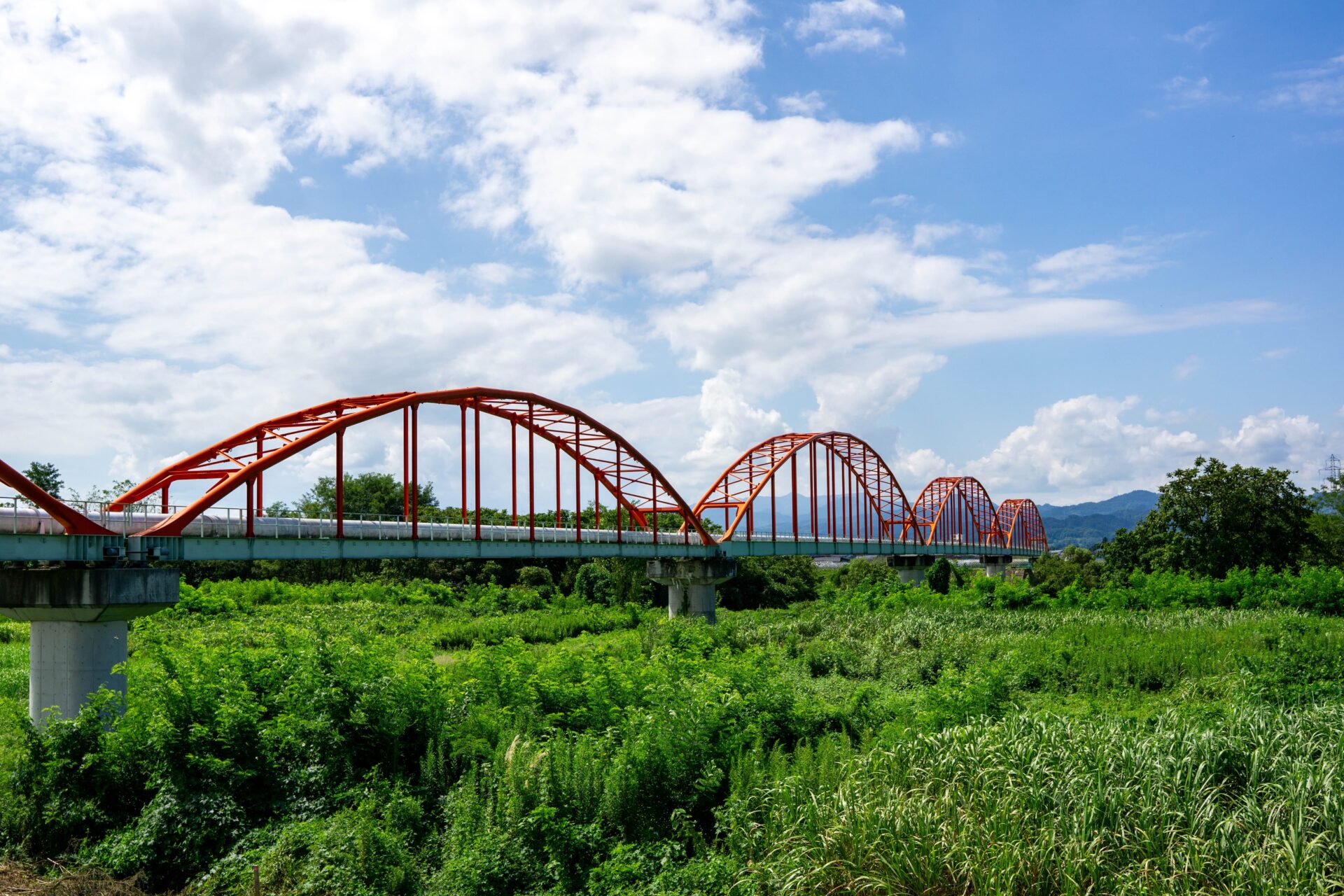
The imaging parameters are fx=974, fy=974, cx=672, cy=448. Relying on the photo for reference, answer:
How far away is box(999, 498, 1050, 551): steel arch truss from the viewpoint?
13538cm

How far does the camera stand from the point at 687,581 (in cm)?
5331

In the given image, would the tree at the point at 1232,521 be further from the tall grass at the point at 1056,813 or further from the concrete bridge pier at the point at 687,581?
the tall grass at the point at 1056,813

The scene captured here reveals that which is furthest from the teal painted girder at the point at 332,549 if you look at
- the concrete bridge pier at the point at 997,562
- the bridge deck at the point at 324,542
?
the concrete bridge pier at the point at 997,562

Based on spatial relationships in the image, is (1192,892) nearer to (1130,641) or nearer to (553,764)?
(553,764)

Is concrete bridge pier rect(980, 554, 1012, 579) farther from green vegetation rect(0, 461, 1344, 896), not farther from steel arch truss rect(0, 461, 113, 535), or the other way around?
steel arch truss rect(0, 461, 113, 535)

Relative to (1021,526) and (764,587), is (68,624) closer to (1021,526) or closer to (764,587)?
(764,587)

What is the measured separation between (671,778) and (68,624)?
1587 cm

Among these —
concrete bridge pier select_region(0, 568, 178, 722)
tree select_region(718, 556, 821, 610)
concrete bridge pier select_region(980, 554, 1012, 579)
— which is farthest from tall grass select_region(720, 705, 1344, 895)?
concrete bridge pier select_region(980, 554, 1012, 579)

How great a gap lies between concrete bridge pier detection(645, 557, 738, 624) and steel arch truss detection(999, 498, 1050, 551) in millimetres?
86376

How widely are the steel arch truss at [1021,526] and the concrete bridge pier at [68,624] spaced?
121392 millimetres

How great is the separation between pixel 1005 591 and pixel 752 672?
3036 centimetres

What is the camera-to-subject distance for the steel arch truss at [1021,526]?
135m

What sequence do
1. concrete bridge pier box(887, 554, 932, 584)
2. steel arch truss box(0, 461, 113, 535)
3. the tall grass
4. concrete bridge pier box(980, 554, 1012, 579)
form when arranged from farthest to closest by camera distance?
concrete bridge pier box(980, 554, 1012, 579)
concrete bridge pier box(887, 554, 932, 584)
steel arch truss box(0, 461, 113, 535)
the tall grass

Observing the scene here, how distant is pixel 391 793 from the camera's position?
14.5 m
